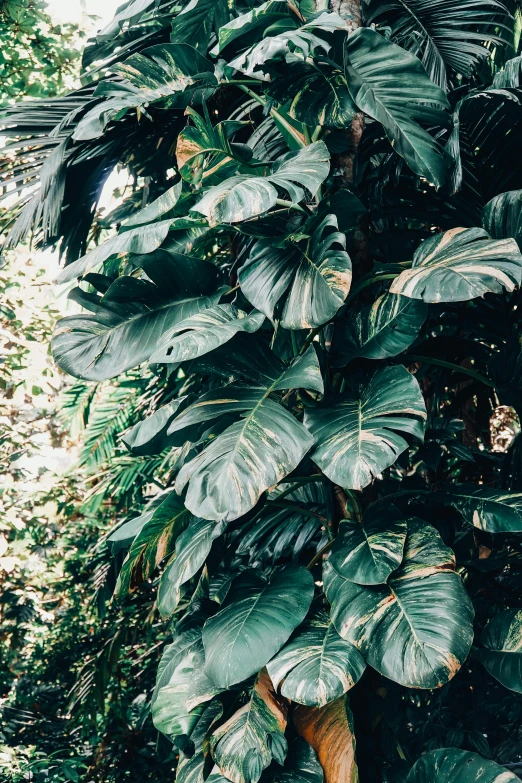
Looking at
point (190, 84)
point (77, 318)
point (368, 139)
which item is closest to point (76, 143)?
point (190, 84)

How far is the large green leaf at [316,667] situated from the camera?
A: 44.1 inches

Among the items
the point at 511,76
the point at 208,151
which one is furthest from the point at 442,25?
the point at 208,151

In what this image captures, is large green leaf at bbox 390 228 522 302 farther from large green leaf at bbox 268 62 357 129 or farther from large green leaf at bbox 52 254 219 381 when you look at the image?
large green leaf at bbox 52 254 219 381

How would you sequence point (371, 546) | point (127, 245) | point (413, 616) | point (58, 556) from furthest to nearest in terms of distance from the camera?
1. point (58, 556)
2. point (127, 245)
3. point (371, 546)
4. point (413, 616)

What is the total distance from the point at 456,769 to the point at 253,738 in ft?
1.23

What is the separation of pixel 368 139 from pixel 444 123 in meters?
0.24

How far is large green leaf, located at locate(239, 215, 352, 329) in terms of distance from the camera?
1.26 metres

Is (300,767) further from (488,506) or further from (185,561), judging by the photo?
(488,506)

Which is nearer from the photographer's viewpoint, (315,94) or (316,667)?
(316,667)

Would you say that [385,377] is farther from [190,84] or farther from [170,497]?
[190,84]

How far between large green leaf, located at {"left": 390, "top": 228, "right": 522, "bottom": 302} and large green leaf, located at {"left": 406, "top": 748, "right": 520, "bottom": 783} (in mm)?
832

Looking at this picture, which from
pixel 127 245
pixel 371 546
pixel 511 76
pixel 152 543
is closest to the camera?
pixel 371 546

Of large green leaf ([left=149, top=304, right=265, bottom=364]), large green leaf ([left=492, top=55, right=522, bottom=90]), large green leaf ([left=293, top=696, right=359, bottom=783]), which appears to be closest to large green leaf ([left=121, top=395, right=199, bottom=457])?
large green leaf ([left=149, top=304, right=265, bottom=364])

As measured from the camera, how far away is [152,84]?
160 cm
